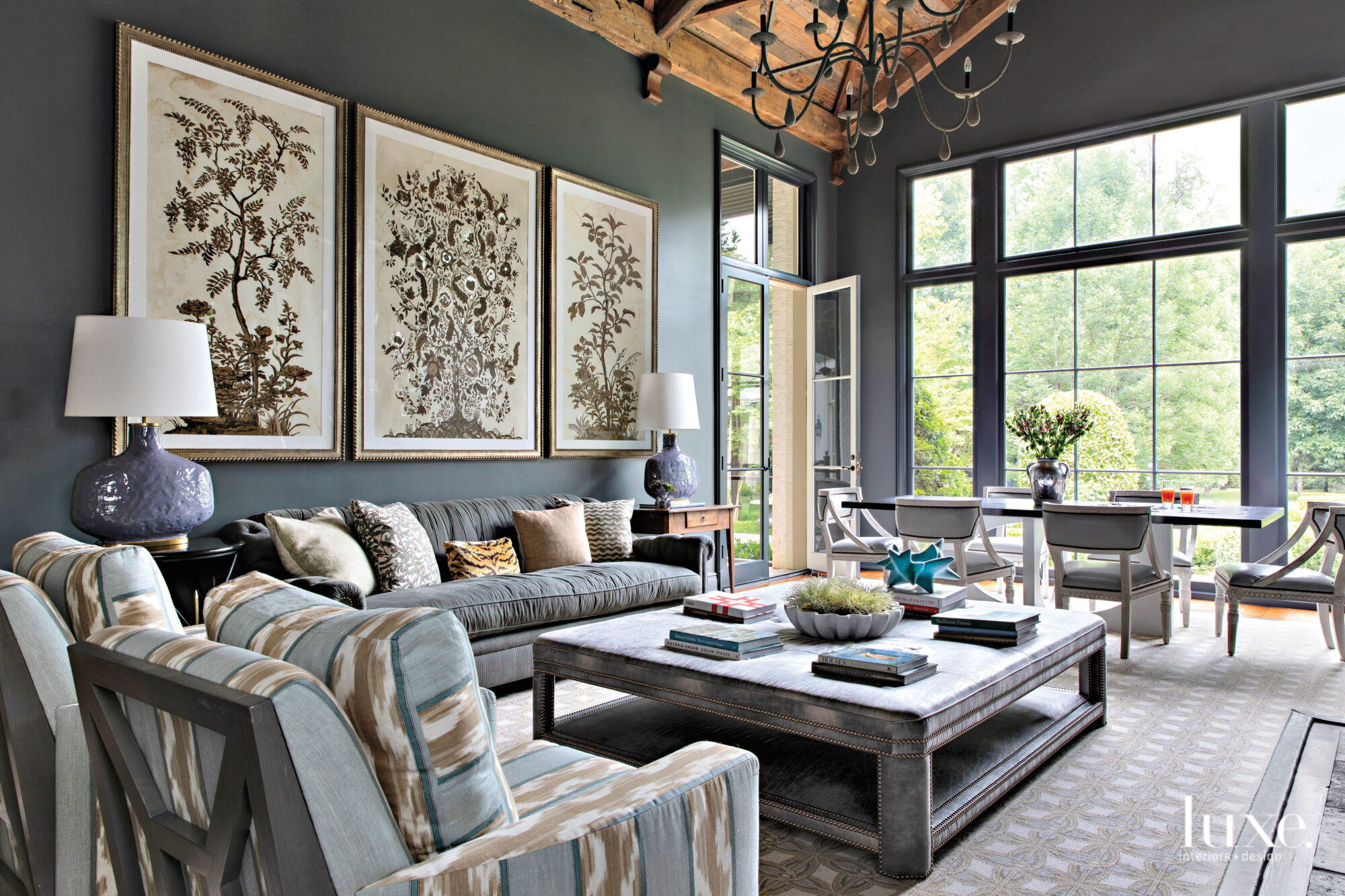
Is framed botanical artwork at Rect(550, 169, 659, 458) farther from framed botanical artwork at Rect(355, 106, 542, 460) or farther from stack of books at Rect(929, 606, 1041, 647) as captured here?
stack of books at Rect(929, 606, 1041, 647)

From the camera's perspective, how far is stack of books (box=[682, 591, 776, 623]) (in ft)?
9.51

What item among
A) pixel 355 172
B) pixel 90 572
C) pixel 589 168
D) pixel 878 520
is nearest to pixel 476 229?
pixel 355 172

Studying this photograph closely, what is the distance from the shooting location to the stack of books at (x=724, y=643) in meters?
2.41

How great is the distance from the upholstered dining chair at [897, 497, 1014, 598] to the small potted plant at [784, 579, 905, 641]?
192 cm

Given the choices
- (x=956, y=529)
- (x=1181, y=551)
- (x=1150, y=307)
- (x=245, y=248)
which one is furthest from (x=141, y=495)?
(x=1150, y=307)

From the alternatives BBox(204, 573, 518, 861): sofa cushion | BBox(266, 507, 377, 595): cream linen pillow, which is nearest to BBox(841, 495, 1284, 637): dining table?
BBox(266, 507, 377, 595): cream linen pillow

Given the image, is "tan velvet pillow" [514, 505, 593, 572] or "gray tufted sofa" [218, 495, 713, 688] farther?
"tan velvet pillow" [514, 505, 593, 572]

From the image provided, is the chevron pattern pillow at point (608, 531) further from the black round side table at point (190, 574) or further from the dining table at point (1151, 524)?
the black round side table at point (190, 574)

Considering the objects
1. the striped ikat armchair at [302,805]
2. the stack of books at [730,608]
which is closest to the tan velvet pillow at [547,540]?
the stack of books at [730,608]

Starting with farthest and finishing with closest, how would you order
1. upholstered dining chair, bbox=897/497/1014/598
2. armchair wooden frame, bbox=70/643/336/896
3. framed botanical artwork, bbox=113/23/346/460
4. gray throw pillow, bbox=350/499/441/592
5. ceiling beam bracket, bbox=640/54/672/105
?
ceiling beam bracket, bbox=640/54/672/105, upholstered dining chair, bbox=897/497/1014/598, gray throw pillow, bbox=350/499/441/592, framed botanical artwork, bbox=113/23/346/460, armchair wooden frame, bbox=70/643/336/896

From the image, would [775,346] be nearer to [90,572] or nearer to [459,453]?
[459,453]

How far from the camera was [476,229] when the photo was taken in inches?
175

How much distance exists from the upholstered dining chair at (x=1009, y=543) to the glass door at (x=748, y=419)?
164 cm

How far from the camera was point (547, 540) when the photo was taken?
4.22 meters
